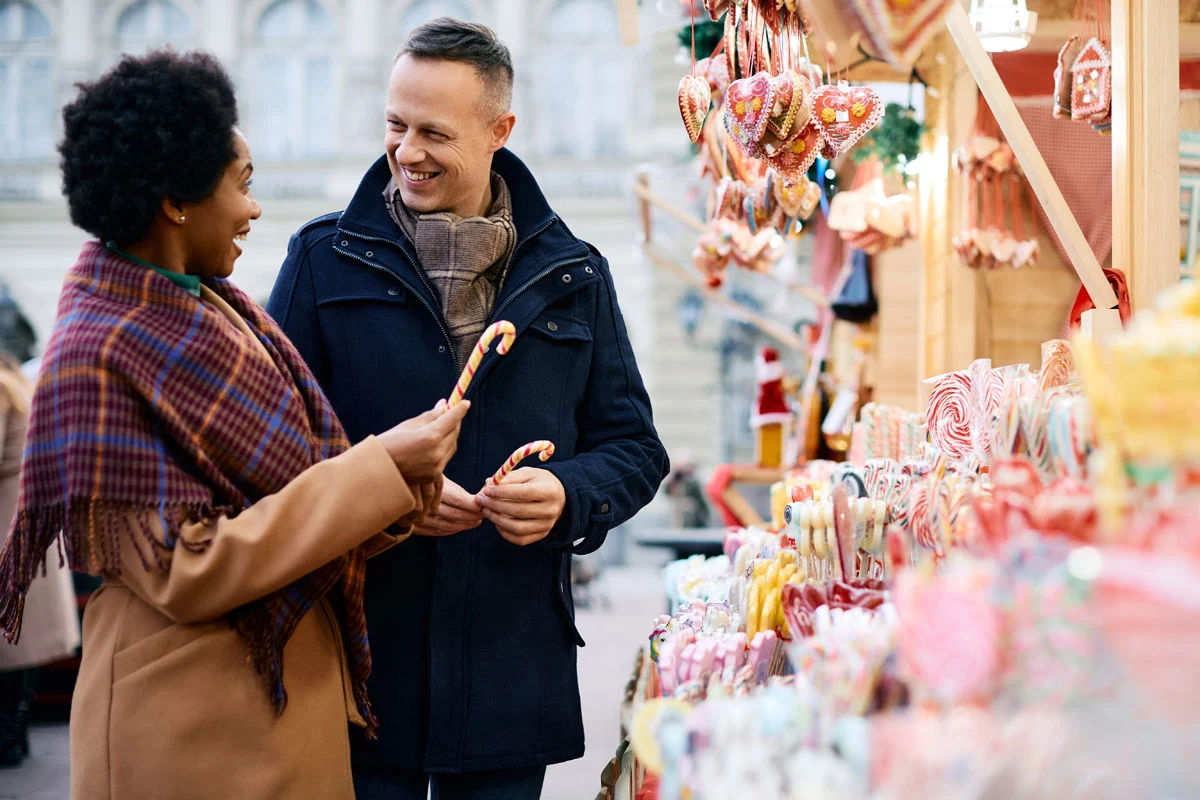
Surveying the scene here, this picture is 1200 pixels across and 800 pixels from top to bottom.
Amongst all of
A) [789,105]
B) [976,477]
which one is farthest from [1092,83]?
[976,477]

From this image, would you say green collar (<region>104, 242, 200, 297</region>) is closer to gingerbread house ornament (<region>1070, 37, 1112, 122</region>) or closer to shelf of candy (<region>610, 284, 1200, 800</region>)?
shelf of candy (<region>610, 284, 1200, 800</region>)

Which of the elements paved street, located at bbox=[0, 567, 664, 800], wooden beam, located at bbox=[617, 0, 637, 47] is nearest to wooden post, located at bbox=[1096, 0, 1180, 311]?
wooden beam, located at bbox=[617, 0, 637, 47]

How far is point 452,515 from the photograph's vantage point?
5.70 feet

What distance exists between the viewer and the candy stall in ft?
2.99

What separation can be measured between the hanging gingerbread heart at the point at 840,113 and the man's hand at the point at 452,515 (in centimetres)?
122

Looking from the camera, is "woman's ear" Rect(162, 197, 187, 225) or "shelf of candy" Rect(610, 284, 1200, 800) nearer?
"shelf of candy" Rect(610, 284, 1200, 800)

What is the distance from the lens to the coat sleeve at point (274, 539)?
1382mm

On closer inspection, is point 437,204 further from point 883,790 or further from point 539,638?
point 883,790

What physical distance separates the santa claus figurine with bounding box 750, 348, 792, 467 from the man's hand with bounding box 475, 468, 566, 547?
13.4ft

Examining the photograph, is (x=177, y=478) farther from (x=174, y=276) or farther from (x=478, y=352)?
(x=478, y=352)

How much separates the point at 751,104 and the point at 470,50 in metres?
0.71

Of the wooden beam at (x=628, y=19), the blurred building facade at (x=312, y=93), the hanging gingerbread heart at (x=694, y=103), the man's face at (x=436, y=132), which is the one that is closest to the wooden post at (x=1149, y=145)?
the hanging gingerbread heart at (x=694, y=103)

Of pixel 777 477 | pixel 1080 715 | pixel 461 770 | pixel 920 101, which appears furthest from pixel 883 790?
pixel 777 477

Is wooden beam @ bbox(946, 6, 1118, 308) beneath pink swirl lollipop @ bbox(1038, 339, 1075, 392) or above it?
above
